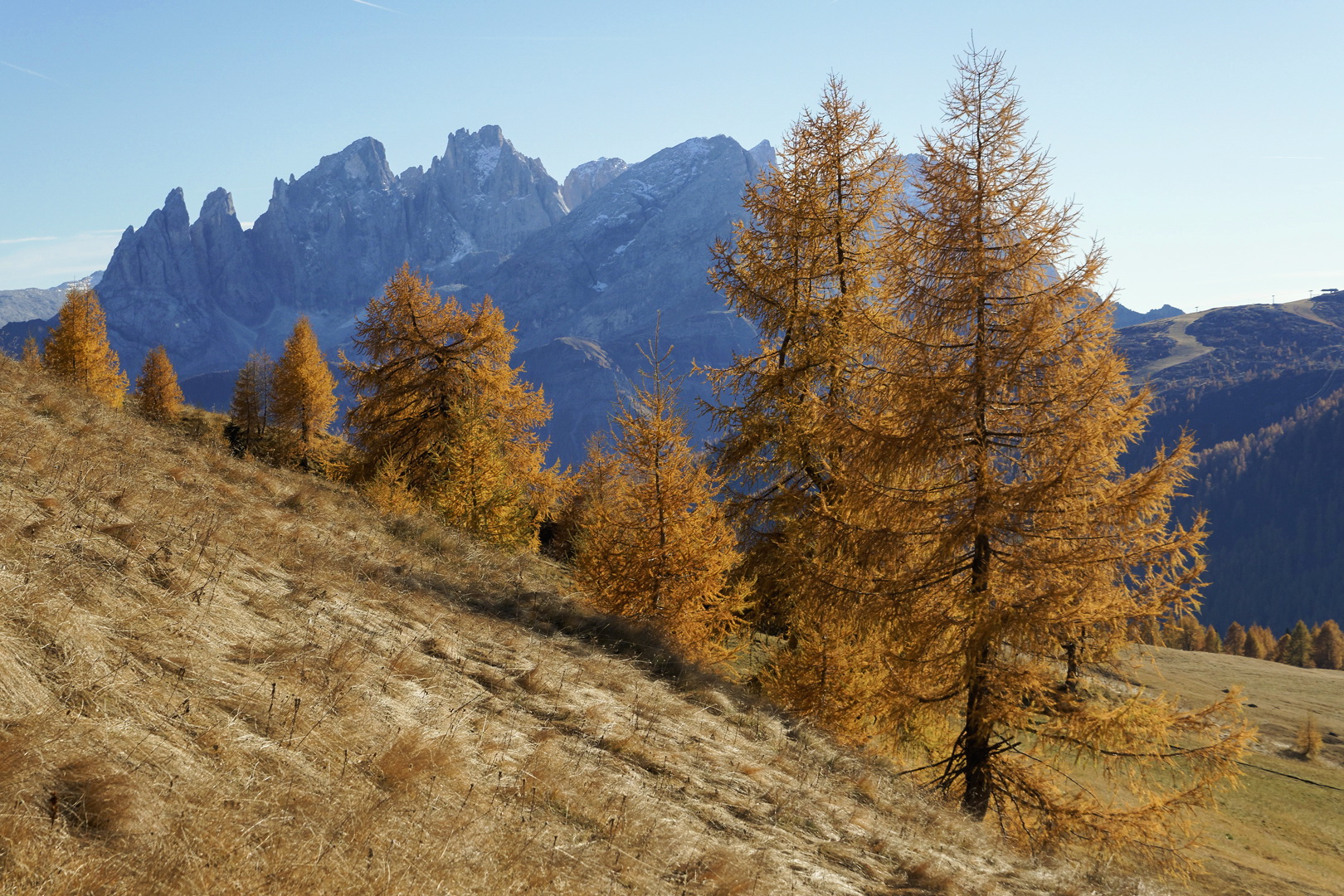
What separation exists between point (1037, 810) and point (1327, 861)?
22.9 m

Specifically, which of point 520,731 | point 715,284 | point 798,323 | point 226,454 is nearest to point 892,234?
point 798,323

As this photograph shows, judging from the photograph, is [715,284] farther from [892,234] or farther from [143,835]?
[143,835]

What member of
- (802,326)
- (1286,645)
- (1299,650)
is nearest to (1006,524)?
(802,326)

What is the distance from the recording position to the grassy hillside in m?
18.5

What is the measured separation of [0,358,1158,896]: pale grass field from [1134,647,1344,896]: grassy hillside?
17.1 ft

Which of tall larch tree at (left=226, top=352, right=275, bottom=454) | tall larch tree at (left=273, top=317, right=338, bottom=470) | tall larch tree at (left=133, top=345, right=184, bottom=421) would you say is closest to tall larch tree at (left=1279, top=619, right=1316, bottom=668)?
tall larch tree at (left=273, top=317, right=338, bottom=470)

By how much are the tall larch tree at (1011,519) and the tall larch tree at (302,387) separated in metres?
36.9

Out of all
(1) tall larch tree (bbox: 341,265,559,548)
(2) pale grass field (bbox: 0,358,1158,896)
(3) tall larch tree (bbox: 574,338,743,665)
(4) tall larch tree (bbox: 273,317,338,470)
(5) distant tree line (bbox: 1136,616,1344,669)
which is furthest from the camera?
(5) distant tree line (bbox: 1136,616,1344,669)

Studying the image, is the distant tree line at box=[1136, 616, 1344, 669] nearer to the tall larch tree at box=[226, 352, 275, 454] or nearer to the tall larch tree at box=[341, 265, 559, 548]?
the tall larch tree at box=[341, 265, 559, 548]

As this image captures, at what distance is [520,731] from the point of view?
5.82 meters

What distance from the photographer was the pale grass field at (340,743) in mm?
3129

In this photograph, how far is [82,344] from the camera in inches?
1462

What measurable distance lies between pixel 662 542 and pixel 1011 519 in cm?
730

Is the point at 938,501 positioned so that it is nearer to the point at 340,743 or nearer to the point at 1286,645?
the point at 340,743
